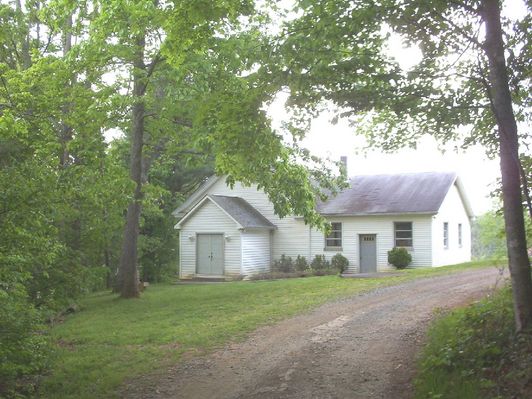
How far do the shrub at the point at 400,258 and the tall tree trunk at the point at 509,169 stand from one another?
63.0ft

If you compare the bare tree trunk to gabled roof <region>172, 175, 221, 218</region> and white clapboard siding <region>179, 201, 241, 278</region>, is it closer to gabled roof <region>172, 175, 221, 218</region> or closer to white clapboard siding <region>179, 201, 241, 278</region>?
white clapboard siding <region>179, 201, 241, 278</region>

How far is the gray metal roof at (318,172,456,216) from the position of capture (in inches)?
1053

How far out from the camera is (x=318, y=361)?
8508 millimetres

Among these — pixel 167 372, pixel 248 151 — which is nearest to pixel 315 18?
pixel 248 151

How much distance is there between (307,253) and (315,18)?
71.3 feet

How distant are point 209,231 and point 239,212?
183cm

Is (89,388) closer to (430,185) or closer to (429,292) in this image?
(429,292)

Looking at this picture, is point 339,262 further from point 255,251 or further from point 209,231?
point 209,231

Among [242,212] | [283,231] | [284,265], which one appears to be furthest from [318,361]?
[283,231]

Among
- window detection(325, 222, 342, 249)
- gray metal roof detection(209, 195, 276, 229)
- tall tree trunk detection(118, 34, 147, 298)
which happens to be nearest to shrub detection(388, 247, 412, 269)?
window detection(325, 222, 342, 249)

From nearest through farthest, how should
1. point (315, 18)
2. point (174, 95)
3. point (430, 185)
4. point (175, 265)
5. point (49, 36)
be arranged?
1. point (315, 18)
2. point (174, 95)
3. point (49, 36)
4. point (430, 185)
5. point (175, 265)

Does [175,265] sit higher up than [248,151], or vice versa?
[248,151]

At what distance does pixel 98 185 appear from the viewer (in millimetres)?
11258

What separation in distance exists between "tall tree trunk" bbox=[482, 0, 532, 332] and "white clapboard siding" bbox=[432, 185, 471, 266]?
793 inches
